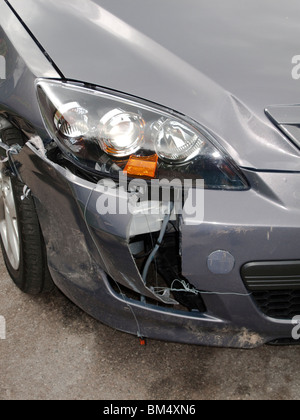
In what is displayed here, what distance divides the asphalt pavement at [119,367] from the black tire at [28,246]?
152mm

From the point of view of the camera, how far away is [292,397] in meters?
2.07

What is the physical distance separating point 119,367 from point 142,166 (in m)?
0.89

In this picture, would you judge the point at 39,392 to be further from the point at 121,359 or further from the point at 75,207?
the point at 75,207

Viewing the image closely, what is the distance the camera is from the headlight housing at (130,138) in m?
1.74

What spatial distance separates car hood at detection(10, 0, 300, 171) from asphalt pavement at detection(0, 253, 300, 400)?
0.89 metres

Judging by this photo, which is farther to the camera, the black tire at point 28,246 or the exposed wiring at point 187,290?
the black tire at point 28,246

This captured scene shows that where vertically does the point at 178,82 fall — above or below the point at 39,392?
above

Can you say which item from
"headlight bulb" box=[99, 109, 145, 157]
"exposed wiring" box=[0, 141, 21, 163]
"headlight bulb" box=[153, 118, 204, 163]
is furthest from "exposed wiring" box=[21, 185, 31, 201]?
"headlight bulb" box=[153, 118, 204, 163]

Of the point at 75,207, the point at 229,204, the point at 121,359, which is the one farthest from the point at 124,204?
the point at 121,359

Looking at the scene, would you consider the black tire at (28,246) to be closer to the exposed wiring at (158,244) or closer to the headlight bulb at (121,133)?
the headlight bulb at (121,133)

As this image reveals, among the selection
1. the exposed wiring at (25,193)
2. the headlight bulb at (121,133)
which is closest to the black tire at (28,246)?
the exposed wiring at (25,193)

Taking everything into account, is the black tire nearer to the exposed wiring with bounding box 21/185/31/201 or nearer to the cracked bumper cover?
the exposed wiring with bounding box 21/185/31/201
